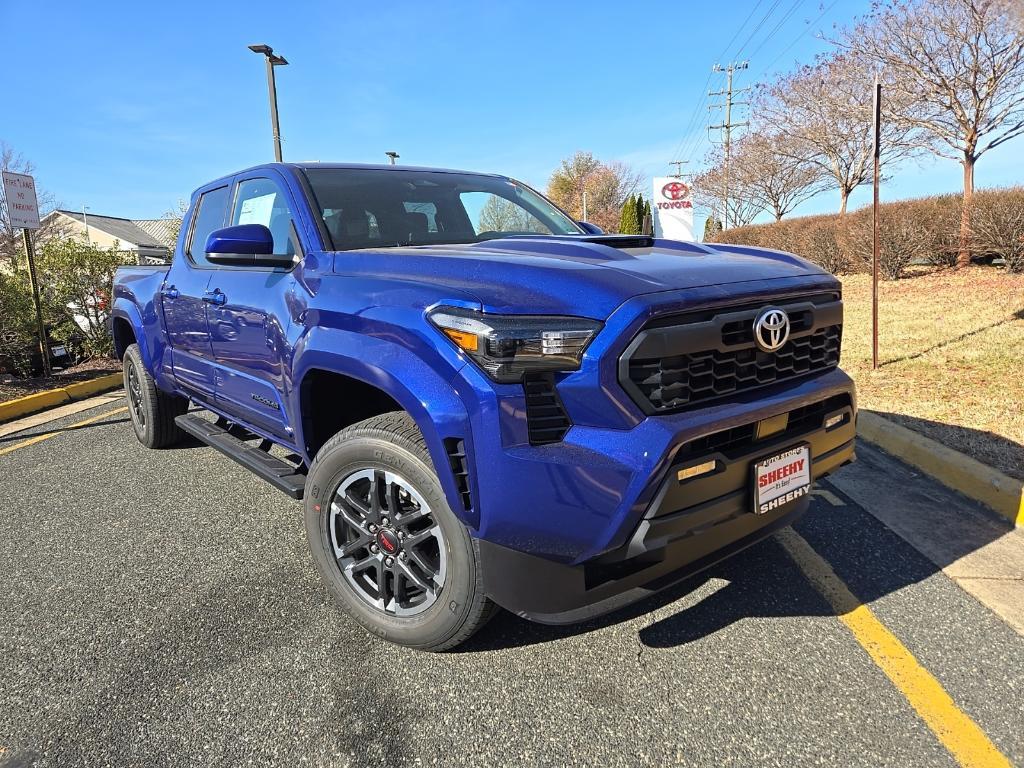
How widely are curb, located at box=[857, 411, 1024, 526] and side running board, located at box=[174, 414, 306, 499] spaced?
3.55m

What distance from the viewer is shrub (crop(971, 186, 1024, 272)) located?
1105 centimetres

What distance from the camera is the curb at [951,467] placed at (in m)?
3.44

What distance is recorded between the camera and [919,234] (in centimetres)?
1277

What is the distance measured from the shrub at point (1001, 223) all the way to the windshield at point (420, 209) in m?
11.0

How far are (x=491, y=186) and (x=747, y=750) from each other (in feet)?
9.92

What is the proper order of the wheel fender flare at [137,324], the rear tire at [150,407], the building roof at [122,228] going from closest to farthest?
1. the wheel fender flare at [137,324]
2. the rear tire at [150,407]
3. the building roof at [122,228]

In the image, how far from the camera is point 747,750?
1933 millimetres

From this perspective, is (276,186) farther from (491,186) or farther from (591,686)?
(591,686)

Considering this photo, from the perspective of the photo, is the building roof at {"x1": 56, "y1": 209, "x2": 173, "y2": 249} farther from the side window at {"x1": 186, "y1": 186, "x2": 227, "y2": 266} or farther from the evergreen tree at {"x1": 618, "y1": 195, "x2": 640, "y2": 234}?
the side window at {"x1": 186, "y1": 186, "x2": 227, "y2": 266}

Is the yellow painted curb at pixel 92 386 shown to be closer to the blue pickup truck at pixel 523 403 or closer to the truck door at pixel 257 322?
the truck door at pixel 257 322

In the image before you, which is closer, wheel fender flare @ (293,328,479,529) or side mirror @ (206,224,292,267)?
wheel fender flare @ (293,328,479,529)

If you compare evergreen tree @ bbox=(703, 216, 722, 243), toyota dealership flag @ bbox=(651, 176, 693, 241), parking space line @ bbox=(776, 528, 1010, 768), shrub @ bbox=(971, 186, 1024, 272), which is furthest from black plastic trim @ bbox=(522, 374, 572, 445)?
evergreen tree @ bbox=(703, 216, 722, 243)

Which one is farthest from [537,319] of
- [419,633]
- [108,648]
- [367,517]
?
[108,648]

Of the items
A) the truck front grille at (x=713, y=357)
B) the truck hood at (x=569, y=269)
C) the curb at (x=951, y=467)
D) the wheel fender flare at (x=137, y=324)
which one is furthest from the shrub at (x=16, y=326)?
the curb at (x=951, y=467)
